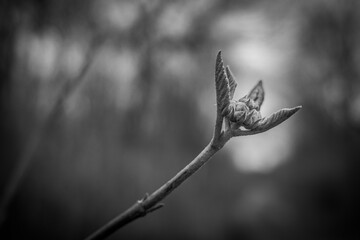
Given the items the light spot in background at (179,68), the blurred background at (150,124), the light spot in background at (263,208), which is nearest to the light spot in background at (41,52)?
the blurred background at (150,124)

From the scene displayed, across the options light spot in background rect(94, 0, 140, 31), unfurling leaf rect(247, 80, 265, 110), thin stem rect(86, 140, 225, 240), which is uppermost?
light spot in background rect(94, 0, 140, 31)

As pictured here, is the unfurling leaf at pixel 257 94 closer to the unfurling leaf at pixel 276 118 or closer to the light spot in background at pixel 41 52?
the unfurling leaf at pixel 276 118

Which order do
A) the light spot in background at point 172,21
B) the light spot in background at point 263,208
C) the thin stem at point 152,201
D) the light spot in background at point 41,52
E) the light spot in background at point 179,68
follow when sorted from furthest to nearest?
the light spot in background at point 263,208
the light spot in background at point 179,68
the light spot in background at point 172,21
the light spot in background at point 41,52
the thin stem at point 152,201

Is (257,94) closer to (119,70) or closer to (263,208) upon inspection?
(119,70)

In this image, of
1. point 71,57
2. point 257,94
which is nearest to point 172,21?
point 71,57

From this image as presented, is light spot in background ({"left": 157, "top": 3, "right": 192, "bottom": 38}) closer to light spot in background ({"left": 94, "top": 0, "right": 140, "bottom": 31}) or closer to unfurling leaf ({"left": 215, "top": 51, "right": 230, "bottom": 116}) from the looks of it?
light spot in background ({"left": 94, "top": 0, "right": 140, "bottom": 31})

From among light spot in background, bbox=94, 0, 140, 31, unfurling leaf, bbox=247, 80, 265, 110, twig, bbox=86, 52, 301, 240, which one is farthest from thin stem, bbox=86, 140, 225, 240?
light spot in background, bbox=94, 0, 140, 31
